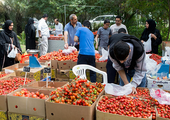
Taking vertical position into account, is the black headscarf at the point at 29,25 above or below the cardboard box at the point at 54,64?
above

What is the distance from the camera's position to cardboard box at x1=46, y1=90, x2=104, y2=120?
6.63ft

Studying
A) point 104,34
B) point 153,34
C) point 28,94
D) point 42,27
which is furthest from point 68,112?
point 42,27

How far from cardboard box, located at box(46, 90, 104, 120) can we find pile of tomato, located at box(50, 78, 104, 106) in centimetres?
6

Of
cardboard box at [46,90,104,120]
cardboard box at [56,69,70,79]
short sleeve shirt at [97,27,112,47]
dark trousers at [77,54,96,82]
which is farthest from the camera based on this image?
short sleeve shirt at [97,27,112,47]

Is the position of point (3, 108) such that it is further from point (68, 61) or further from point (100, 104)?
point (68, 61)

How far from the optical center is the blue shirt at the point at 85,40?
4047mm

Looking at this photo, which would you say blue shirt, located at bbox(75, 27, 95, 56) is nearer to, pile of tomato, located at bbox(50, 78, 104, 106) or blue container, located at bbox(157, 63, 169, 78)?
blue container, located at bbox(157, 63, 169, 78)

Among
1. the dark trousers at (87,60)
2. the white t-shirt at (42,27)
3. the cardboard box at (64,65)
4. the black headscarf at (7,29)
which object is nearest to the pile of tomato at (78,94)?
the dark trousers at (87,60)

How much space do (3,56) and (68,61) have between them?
2113mm

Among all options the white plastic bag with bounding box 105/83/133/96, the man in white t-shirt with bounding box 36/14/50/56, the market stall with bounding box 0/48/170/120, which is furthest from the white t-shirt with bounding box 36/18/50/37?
the white plastic bag with bounding box 105/83/133/96

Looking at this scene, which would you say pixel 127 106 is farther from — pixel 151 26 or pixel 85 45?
pixel 151 26

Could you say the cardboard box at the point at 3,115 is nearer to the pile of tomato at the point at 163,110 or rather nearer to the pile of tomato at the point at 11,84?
the pile of tomato at the point at 11,84

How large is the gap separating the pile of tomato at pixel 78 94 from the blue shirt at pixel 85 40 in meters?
1.71

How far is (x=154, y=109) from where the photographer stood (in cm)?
207
